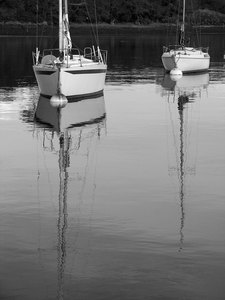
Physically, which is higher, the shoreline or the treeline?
the treeline

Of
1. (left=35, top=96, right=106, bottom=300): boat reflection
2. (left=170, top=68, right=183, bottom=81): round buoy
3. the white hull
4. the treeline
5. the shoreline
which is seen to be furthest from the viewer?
the treeline

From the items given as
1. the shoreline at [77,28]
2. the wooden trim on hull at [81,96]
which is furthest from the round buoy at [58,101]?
the shoreline at [77,28]

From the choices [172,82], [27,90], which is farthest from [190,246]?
[172,82]

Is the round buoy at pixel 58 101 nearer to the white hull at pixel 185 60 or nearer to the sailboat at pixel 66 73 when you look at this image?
the sailboat at pixel 66 73

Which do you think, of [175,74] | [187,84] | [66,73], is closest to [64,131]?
[66,73]

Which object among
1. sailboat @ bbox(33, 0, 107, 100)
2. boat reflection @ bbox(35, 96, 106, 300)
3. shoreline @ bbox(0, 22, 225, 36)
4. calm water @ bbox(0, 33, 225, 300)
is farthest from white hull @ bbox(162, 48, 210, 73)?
shoreline @ bbox(0, 22, 225, 36)

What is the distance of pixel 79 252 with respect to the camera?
13.9m

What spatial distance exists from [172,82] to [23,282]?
38.5 meters

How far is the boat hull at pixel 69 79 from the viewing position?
3553 centimetres

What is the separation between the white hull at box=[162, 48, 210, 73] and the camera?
56.3 metres

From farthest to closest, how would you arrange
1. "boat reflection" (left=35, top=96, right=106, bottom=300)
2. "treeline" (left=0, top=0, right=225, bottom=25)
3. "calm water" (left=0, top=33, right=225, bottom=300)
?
"treeline" (left=0, top=0, right=225, bottom=25)
"boat reflection" (left=35, top=96, right=106, bottom=300)
"calm water" (left=0, top=33, right=225, bottom=300)

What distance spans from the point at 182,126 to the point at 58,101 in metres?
7.85

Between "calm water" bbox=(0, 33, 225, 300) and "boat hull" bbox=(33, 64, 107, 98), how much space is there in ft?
6.03

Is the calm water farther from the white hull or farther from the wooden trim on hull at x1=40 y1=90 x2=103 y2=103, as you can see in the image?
the white hull
